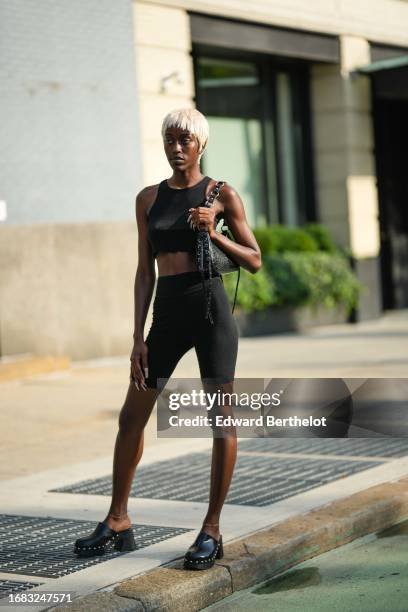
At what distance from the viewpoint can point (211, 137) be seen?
17.1 meters

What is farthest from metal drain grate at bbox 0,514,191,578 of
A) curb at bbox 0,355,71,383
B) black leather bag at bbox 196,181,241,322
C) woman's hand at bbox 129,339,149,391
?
curb at bbox 0,355,71,383

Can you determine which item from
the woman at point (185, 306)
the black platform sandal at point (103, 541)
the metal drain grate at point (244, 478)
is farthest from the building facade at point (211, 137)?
the woman at point (185, 306)

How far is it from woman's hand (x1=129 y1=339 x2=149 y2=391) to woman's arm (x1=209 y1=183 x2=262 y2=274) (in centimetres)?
56

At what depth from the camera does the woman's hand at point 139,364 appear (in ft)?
16.6

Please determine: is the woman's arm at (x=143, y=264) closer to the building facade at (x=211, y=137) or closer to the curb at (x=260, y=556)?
the curb at (x=260, y=556)

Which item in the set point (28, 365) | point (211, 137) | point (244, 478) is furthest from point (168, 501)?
point (211, 137)

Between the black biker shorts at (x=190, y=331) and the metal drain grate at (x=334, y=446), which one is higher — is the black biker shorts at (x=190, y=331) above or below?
above

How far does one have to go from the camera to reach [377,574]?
5121 millimetres

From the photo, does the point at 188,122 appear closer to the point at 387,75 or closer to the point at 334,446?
the point at 334,446

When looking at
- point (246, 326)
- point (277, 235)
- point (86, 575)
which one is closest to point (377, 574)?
point (86, 575)

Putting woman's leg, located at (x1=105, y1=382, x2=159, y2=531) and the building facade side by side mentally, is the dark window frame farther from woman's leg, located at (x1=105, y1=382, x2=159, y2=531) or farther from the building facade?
woman's leg, located at (x1=105, y1=382, x2=159, y2=531)

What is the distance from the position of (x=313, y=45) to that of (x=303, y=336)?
14.9 ft

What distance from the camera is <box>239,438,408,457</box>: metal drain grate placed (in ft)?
24.8

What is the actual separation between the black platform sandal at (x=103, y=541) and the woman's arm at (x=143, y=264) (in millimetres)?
874
